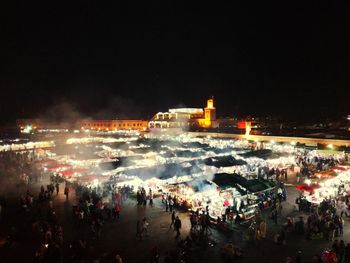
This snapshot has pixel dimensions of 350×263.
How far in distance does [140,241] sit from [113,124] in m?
81.5

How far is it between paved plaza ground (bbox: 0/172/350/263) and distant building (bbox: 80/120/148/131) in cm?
7695

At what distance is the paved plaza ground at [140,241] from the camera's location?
965cm

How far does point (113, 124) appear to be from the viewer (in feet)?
295

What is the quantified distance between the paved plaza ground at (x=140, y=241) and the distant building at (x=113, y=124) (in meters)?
76.9

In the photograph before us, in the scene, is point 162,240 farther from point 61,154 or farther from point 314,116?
point 314,116

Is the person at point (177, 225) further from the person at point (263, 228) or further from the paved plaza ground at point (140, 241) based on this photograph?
the person at point (263, 228)

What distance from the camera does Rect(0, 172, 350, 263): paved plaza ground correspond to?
965cm

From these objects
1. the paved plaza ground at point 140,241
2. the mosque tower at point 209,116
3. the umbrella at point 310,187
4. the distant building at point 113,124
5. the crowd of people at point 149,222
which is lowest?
the paved plaza ground at point 140,241

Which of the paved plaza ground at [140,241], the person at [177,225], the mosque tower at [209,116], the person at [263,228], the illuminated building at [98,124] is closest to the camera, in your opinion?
the paved plaza ground at [140,241]

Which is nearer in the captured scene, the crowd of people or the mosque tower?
the crowd of people

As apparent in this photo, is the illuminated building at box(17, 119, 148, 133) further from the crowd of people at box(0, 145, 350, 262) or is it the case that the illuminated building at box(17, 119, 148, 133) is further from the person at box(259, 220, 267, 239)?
the person at box(259, 220, 267, 239)

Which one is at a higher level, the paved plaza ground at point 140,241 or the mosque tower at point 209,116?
the mosque tower at point 209,116

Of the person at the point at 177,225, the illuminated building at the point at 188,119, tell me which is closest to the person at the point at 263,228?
the person at the point at 177,225

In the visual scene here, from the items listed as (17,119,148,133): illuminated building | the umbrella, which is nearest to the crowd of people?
the umbrella
